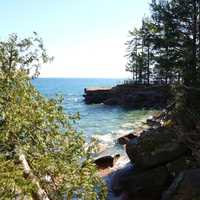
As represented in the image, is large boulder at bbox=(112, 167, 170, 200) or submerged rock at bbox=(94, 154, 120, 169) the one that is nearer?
large boulder at bbox=(112, 167, 170, 200)

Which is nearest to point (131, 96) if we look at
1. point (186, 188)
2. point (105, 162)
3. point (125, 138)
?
point (125, 138)

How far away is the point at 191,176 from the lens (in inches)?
587

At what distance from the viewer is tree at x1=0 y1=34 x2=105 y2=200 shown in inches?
352

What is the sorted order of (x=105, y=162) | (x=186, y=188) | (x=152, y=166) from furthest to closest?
(x=105, y=162)
(x=152, y=166)
(x=186, y=188)

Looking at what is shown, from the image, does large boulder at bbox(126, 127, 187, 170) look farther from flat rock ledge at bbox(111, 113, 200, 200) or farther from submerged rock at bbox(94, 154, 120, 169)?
submerged rock at bbox(94, 154, 120, 169)

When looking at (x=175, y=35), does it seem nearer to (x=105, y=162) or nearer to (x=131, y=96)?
(x=105, y=162)

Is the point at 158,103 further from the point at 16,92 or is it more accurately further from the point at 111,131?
the point at 16,92

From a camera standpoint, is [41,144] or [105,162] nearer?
[41,144]

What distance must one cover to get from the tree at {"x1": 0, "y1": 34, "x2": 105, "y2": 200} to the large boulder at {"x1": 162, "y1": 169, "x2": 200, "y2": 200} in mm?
5729

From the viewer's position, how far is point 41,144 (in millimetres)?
9773

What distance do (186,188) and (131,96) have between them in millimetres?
50865

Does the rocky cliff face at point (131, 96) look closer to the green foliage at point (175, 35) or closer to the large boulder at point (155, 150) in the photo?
the green foliage at point (175, 35)

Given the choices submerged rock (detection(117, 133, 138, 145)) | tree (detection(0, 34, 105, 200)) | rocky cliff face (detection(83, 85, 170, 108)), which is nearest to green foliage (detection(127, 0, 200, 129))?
submerged rock (detection(117, 133, 138, 145))

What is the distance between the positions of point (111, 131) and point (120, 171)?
18075mm
